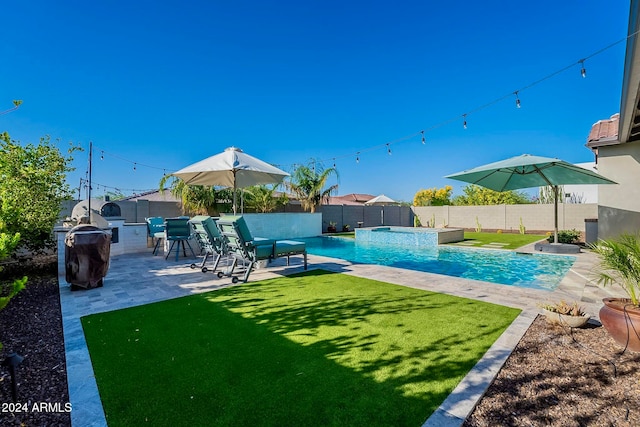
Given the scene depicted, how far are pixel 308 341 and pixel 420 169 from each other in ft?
73.4

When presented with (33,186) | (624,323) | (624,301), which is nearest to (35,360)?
(33,186)

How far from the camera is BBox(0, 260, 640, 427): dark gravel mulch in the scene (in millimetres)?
2057

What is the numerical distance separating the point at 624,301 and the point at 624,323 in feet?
1.51

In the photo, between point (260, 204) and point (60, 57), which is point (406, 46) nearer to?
Answer: point (260, 204)

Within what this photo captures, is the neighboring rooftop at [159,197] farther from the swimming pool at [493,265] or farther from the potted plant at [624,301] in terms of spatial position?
the potted plant at [624,301]

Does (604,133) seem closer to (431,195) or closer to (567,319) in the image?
(567,319)

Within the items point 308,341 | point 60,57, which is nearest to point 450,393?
point 308,341

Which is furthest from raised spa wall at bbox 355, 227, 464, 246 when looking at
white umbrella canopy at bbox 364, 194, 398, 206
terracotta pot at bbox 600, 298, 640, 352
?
terracotta pot at bbox 600, 298, 640, 352

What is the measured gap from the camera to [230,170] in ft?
25.9

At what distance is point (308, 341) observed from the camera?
3.32m

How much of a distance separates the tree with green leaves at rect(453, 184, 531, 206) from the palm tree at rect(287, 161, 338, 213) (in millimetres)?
14376

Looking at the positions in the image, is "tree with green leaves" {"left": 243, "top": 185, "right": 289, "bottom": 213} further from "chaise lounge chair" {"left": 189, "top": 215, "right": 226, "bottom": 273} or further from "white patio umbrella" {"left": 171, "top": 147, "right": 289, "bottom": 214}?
"chaise lounge chair" {"left": 189, "top": 215, "right": 226, "bottom": 273}

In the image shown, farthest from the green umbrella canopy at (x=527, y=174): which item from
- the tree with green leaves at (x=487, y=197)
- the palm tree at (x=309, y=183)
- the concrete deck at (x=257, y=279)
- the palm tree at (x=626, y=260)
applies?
the tree with green leaves at (x=487, y=197)

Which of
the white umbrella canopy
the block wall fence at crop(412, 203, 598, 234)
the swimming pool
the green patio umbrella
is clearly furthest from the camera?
the white umbrella canopy
